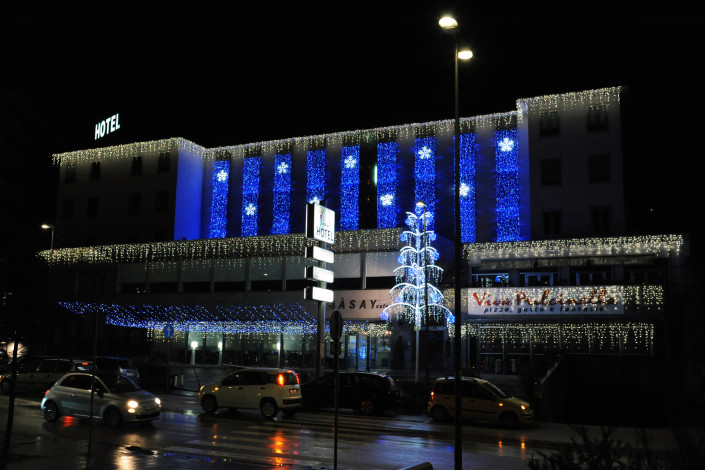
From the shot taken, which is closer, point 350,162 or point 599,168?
point 599,168

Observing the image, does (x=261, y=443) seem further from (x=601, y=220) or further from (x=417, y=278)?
(x=601, y=220)

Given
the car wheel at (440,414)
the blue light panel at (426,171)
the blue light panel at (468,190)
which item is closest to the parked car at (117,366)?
the car wheel at (440,414)

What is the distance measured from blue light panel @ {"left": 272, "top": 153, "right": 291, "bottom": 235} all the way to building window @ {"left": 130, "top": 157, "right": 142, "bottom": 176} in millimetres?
10227

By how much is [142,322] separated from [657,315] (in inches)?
1179

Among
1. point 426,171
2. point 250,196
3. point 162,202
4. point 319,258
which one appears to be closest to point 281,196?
point 250,196

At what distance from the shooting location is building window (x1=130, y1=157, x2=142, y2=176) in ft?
144

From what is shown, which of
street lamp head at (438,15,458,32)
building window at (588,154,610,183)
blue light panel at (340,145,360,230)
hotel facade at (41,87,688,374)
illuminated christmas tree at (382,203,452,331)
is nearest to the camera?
street lamp head at (438,15,458,32)

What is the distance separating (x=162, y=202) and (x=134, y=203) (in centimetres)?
281

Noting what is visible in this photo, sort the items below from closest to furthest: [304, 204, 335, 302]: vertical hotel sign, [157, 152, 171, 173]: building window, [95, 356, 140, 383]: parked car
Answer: [304, 204, 335, 302]: vertical hotel sign → [95, 356, 140, 383]: parked car → [157, 152, 171, 173]: building window

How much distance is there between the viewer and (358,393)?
22.9 metres

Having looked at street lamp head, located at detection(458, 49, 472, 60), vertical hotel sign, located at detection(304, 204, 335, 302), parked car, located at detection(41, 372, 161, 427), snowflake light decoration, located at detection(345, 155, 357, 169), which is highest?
snowflake light decoration, located at detection(345, 155, 357, 169)

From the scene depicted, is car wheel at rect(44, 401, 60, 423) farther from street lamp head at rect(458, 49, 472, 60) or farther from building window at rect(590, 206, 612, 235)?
building window at rect(590, 206, 612, 235)

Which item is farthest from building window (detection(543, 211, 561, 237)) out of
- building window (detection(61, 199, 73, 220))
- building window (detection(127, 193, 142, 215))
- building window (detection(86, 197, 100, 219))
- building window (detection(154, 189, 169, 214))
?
building window (detection(61, 199, 73, 220))

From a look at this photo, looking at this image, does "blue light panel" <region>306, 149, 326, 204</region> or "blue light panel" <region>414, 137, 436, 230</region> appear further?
"blue light panel" <region>306, 149, 326, 204</region>
